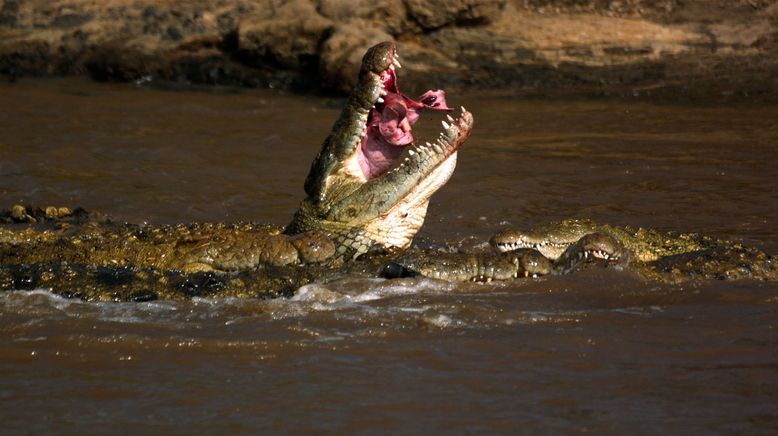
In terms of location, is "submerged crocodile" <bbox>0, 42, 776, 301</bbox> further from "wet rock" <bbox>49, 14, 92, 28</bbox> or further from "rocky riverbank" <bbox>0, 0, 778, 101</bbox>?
"wet rock" <bbox>49, 14, 92, 28</bbox>

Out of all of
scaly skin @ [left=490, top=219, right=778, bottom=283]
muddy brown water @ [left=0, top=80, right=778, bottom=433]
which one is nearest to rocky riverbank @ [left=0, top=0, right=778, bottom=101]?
muddy brown water @ [left=0, top=80, right=778, bottom=433]

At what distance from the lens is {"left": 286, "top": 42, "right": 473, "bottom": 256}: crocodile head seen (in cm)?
586

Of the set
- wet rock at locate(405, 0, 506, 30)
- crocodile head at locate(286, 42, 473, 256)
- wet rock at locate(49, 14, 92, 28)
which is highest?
crocodile head at locate(286, 42, 473, 256)

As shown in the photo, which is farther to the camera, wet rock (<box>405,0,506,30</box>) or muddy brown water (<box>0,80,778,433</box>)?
wet rock (<box>405,0,506,30</box>)

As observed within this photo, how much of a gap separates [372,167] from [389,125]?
246 mm

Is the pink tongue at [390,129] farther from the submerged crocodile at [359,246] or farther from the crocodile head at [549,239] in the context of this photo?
the crocodile head at [549,239]

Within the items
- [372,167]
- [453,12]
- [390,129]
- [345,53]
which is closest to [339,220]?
[372,167]

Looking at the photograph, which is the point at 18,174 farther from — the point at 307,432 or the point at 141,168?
the point at 307,432

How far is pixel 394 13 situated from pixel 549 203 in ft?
15.5

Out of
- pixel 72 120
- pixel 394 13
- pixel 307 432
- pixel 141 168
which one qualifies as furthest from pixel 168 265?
pixel 394 13

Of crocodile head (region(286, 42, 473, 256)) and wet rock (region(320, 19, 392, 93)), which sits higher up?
crocodile head (region(286, 42, 473, 256))

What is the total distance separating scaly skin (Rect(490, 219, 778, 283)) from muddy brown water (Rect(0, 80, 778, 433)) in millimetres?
115

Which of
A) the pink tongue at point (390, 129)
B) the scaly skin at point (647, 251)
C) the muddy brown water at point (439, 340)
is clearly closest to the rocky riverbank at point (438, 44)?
the muddy brown water at point (439, 340)

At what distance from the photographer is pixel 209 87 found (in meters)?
12.5
